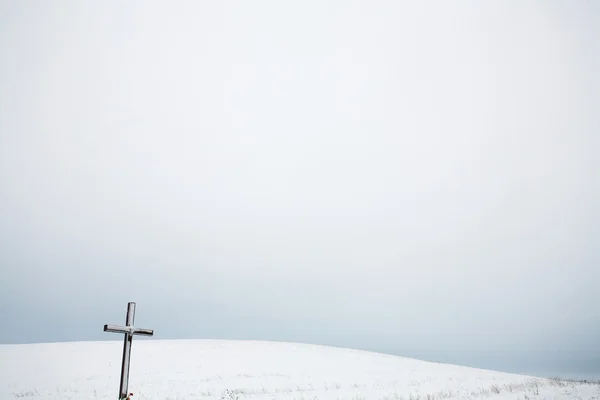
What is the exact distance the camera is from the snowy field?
1928 cm

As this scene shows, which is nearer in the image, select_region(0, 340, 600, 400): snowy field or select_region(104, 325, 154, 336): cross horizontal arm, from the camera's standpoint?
select_region(104, 325, 154, 336): cross horizontal arm

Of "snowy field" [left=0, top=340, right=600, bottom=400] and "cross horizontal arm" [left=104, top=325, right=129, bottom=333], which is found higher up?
"cross horizontal arm" [left=104, top=325, right=129, bottom=333]

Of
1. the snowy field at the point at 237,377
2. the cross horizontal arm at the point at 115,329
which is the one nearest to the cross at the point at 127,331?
the cross horizontal arm at the point at 115,329

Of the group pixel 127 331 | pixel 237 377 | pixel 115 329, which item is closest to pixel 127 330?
pixel 127 331

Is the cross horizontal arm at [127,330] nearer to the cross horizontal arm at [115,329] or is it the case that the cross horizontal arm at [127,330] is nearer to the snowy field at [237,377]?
the cross horizontal arm at [115,329]

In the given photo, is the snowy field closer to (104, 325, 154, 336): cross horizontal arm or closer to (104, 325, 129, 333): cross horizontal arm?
(104, 325, 154, 336): cross horizontal arm

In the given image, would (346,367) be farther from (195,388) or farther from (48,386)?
(48,386)

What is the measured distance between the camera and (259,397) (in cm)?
1855

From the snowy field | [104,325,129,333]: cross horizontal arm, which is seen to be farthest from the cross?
the snowy field

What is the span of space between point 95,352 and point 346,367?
2190 centimetres

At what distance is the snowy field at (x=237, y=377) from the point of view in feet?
63.3

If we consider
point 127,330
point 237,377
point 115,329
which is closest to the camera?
point 115,329

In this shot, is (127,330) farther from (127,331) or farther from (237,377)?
(237,377)

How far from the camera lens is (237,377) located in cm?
2588
